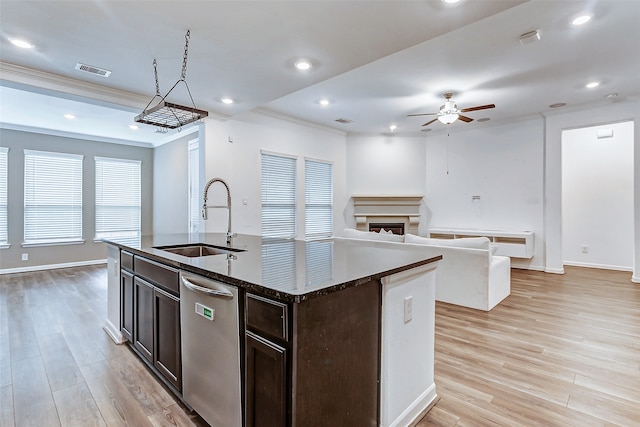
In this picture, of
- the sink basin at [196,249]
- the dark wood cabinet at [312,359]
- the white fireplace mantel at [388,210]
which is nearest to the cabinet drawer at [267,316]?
the dark wood cabinet at [312,359]

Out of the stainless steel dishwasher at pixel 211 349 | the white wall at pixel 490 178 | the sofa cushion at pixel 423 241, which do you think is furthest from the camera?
the white wall at pixel 490 178

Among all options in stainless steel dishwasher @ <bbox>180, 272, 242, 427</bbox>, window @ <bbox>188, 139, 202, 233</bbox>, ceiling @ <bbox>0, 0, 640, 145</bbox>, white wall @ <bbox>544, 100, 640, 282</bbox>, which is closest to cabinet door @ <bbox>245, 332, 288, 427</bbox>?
stainless steel dishwasher @ <bbox>180, 272, 242, 427</bbox>

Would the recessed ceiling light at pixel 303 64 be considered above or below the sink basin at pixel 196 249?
above

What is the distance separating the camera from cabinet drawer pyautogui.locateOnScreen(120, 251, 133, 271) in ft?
8.36

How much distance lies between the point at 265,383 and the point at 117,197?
23.7 feet

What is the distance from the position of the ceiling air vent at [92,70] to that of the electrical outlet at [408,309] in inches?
151

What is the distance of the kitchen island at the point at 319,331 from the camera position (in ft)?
4.03

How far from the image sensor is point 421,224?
740cm

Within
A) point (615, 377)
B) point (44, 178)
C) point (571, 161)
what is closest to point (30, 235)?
point (44, 178)

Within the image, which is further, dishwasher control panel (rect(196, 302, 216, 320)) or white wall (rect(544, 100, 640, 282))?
white wall (rect(544, 100, 640, 282))

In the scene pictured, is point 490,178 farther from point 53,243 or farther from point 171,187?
point 53,243

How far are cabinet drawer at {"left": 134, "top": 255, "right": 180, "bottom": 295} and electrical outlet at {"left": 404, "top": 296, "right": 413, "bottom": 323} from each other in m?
1.32

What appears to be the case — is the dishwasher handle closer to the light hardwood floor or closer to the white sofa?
the light hardwood floor

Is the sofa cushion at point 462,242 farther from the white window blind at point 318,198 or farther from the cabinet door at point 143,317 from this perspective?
the cabinet door at point 143,317
